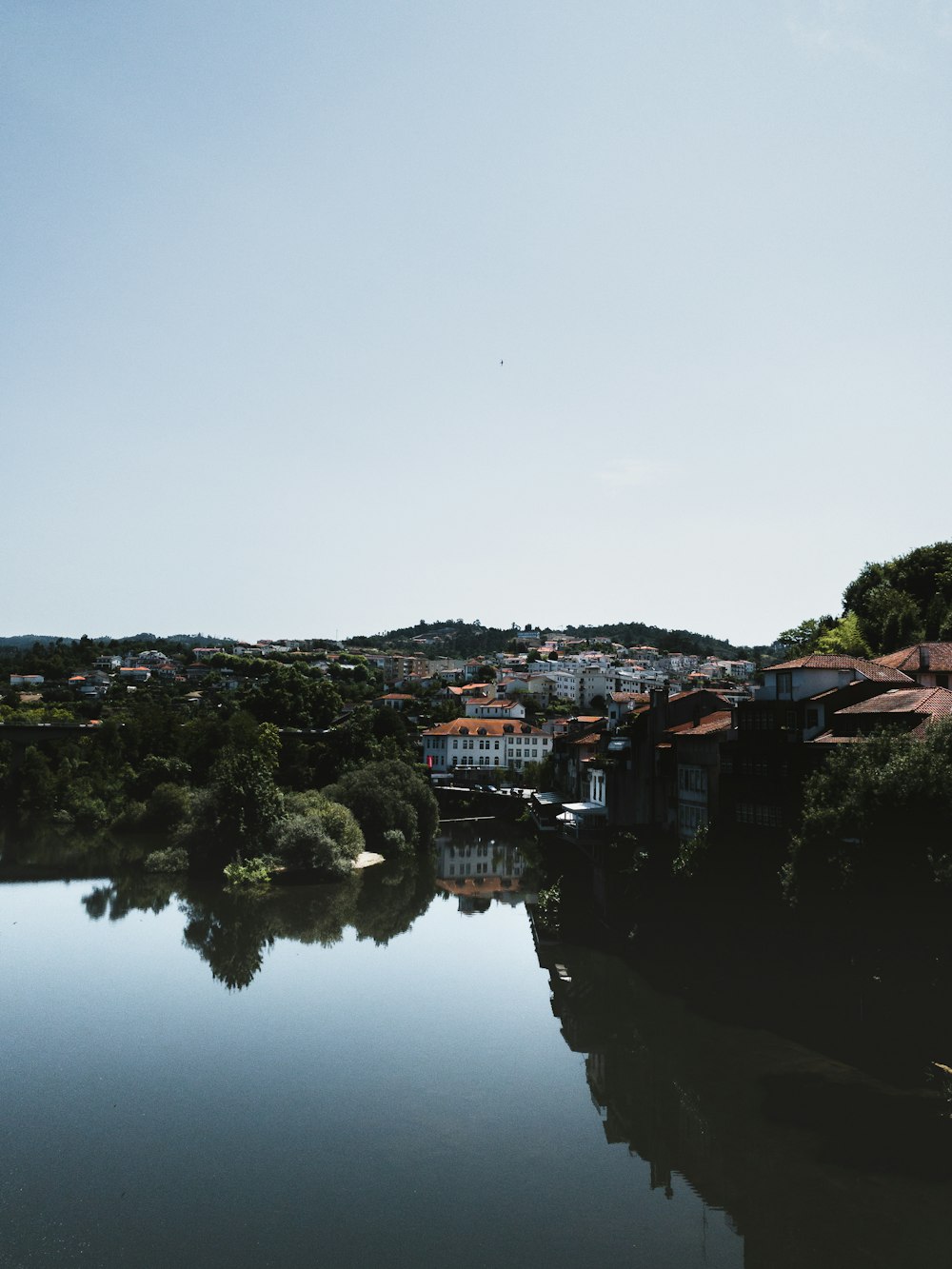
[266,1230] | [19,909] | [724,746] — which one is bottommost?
[19,909]

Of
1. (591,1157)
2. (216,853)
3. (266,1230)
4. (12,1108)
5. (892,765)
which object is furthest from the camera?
(216,853)

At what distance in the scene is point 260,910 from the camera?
5278 centimetres

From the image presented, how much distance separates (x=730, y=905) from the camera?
37031 mm

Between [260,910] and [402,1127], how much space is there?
30.8 metres

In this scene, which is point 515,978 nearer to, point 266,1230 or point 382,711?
point 266,1230

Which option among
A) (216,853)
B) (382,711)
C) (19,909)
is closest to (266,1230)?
(19,909)

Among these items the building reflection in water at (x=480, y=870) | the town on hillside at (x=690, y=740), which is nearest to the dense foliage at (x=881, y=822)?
the town on hillside at (x=690, y=740)

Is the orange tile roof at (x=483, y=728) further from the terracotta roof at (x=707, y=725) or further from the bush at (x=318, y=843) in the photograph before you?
the terracotta roof at (x=707, y=725)

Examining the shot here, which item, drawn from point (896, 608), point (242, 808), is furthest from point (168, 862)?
point (896, 608)

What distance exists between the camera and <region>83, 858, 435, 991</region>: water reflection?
44.7 meters

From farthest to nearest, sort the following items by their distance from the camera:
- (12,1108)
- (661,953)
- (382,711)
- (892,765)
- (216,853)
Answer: (382,711)
(216,853)
(661,953)
(892,765)
(12,1108)

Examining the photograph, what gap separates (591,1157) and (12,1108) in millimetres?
15519

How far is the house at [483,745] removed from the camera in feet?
382

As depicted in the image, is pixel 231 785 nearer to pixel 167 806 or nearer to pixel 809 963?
pixel 167 806
